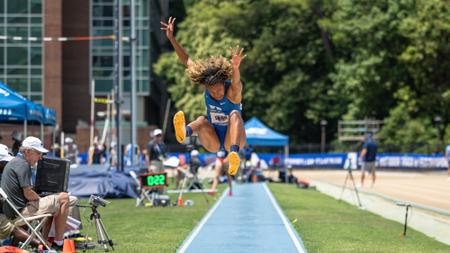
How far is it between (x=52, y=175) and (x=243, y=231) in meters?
3.97

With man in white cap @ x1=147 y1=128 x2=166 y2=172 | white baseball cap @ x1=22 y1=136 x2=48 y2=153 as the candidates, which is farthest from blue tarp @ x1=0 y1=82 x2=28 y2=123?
white baseball cap @ x1=22 y1=136 x2=48 y2=153

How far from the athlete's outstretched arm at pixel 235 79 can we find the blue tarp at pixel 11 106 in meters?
7.77

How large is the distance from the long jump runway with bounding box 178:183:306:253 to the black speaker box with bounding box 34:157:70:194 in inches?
78.5

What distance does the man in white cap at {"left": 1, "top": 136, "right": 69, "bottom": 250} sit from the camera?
11172 millimetres

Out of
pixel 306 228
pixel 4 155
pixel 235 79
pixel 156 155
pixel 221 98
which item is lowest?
pixel 306 228

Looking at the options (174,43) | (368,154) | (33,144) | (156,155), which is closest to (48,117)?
(156,155)

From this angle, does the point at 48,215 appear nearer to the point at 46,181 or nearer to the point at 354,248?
the point at 46,181

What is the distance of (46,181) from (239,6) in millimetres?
50618

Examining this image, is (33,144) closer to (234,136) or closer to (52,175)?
(52,175)

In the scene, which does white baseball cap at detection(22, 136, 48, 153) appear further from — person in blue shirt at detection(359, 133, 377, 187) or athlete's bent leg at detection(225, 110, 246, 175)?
person in blue shirt at detection(359, 133, 377, 187)

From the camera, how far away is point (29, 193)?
37.1ft

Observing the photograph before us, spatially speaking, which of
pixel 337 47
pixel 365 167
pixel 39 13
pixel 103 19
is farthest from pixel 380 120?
pixel 365 167

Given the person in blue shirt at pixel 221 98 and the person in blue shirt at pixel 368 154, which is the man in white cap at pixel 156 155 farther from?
the person in blue shirt at pixel 221 98

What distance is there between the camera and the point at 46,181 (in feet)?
40.3
